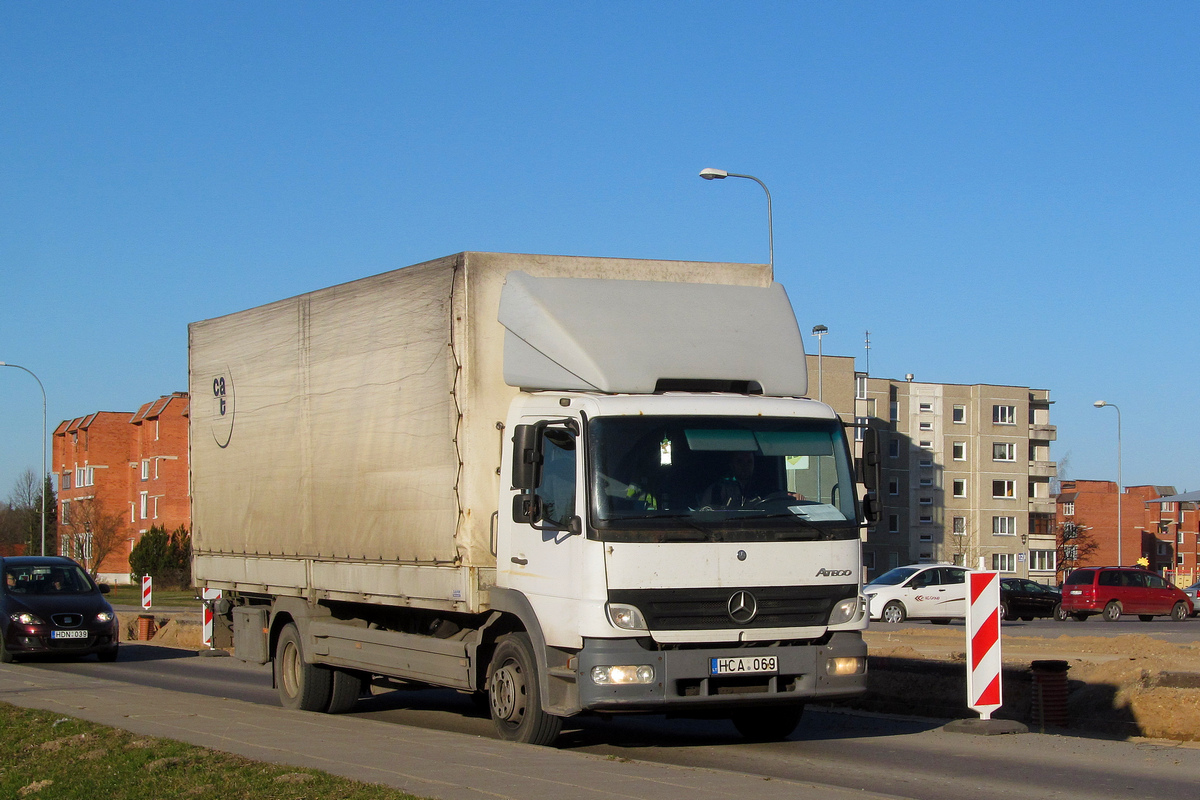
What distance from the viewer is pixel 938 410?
331 feet

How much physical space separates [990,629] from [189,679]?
41.9 feet

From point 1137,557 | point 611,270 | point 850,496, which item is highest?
point 611,270

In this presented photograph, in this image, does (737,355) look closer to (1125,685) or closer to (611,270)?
(611,270)

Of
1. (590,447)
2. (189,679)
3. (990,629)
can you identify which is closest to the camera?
(590,447)

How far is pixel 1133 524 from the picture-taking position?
415 ft

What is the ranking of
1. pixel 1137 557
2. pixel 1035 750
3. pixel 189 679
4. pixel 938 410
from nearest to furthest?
1. pixel 1035 750
2. pixel 189 679
3. pixel 938 410
4. pixel 1137 557

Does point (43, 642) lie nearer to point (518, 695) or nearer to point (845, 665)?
point (518, 695)

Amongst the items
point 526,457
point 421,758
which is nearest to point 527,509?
point 526,457

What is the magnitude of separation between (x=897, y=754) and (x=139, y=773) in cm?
554

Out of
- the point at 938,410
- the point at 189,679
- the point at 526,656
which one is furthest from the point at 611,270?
the point at 938,410

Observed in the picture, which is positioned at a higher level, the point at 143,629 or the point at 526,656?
the point at 526,656

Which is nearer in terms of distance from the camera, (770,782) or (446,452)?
(770,782)

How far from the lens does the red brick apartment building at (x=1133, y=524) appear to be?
123438 mm

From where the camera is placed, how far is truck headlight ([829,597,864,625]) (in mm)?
9734
